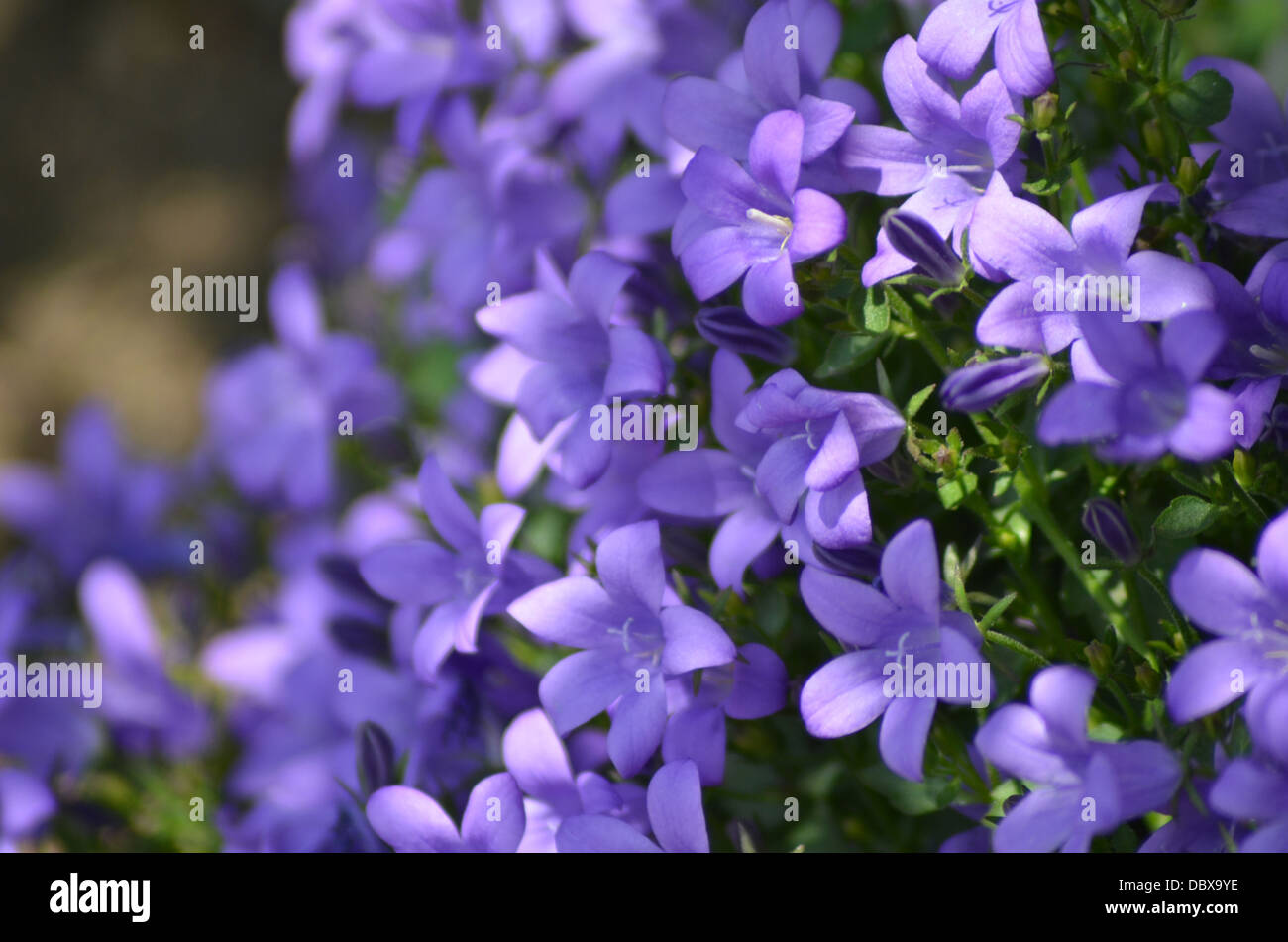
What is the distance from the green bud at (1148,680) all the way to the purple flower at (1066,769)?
0.34 feet

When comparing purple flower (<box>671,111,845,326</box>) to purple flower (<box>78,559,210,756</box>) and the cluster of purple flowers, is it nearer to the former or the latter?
the cluster of purple flowers

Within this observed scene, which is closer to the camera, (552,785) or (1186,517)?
(1186,517)

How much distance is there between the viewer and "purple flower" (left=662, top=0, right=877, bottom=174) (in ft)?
3.17

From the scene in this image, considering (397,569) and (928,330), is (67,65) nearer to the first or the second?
(397,569)

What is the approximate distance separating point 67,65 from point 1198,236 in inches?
102

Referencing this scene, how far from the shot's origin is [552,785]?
1025 millimetres

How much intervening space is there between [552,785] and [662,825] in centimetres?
14

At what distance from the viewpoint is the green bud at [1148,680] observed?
92 centimetres

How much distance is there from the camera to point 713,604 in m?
1.03

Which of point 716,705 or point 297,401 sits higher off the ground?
point 297,401

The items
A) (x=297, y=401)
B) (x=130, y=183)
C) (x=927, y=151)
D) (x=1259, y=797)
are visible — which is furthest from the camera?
(x=130, y=183)

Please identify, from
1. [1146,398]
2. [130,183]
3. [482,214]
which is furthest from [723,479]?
[130,183]

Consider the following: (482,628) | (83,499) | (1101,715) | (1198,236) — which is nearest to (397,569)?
(482,628)

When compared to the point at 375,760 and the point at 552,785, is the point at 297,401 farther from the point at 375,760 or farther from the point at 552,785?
the point at 552,785
